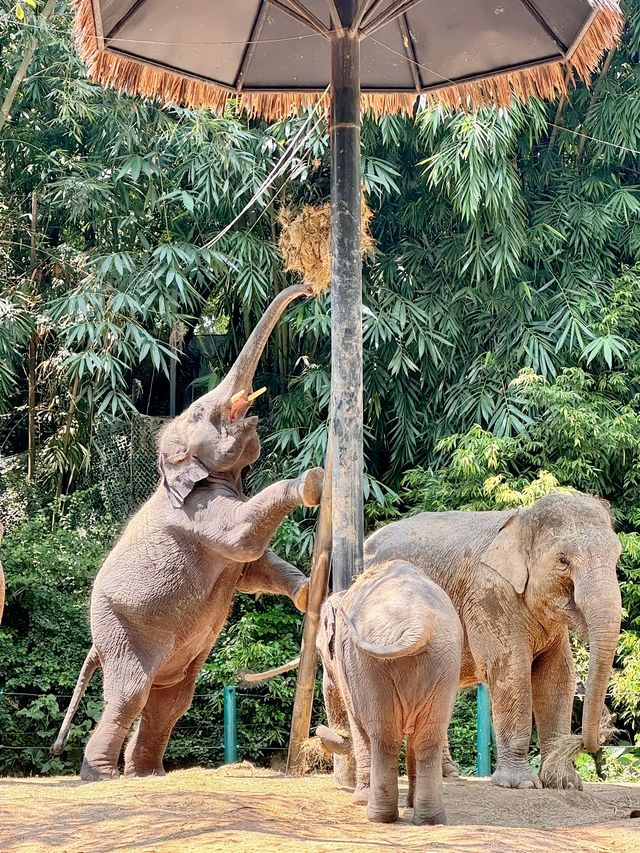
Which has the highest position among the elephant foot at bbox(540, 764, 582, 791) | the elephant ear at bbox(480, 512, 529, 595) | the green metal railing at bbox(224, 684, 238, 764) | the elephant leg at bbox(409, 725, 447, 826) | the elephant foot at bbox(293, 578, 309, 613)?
the elephant ear at bbox(480, 512, 529, 595)

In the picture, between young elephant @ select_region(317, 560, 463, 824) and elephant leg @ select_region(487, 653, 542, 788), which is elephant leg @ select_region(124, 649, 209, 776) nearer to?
elephant leg @ select_region(487, 653, 542, 788)

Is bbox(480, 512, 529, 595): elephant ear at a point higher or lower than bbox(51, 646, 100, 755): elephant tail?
higher

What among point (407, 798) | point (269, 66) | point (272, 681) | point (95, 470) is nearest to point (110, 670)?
point (407, 798)

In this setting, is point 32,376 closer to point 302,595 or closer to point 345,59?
Result: point 302,595

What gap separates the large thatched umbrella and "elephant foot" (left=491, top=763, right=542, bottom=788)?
5.10 ft

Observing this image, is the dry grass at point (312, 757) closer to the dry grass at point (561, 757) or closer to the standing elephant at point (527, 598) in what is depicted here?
the standing elephant at point (527, 598)

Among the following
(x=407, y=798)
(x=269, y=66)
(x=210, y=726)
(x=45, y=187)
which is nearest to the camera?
(x=407, y=798)

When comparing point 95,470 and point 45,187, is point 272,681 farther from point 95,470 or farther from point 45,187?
point 45,187

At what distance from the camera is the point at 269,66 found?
7.82 meters

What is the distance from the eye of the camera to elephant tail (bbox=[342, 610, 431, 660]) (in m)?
4.62

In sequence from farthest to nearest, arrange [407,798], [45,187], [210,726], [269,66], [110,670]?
[45,187], [210,726], [269,66], [110,670], [407,798]

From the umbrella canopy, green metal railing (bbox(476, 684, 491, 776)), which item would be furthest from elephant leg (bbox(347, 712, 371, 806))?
green metal railing (bbox(476, 684, 491, 776))

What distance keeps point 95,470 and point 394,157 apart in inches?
194

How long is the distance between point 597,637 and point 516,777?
1122 millimetres
